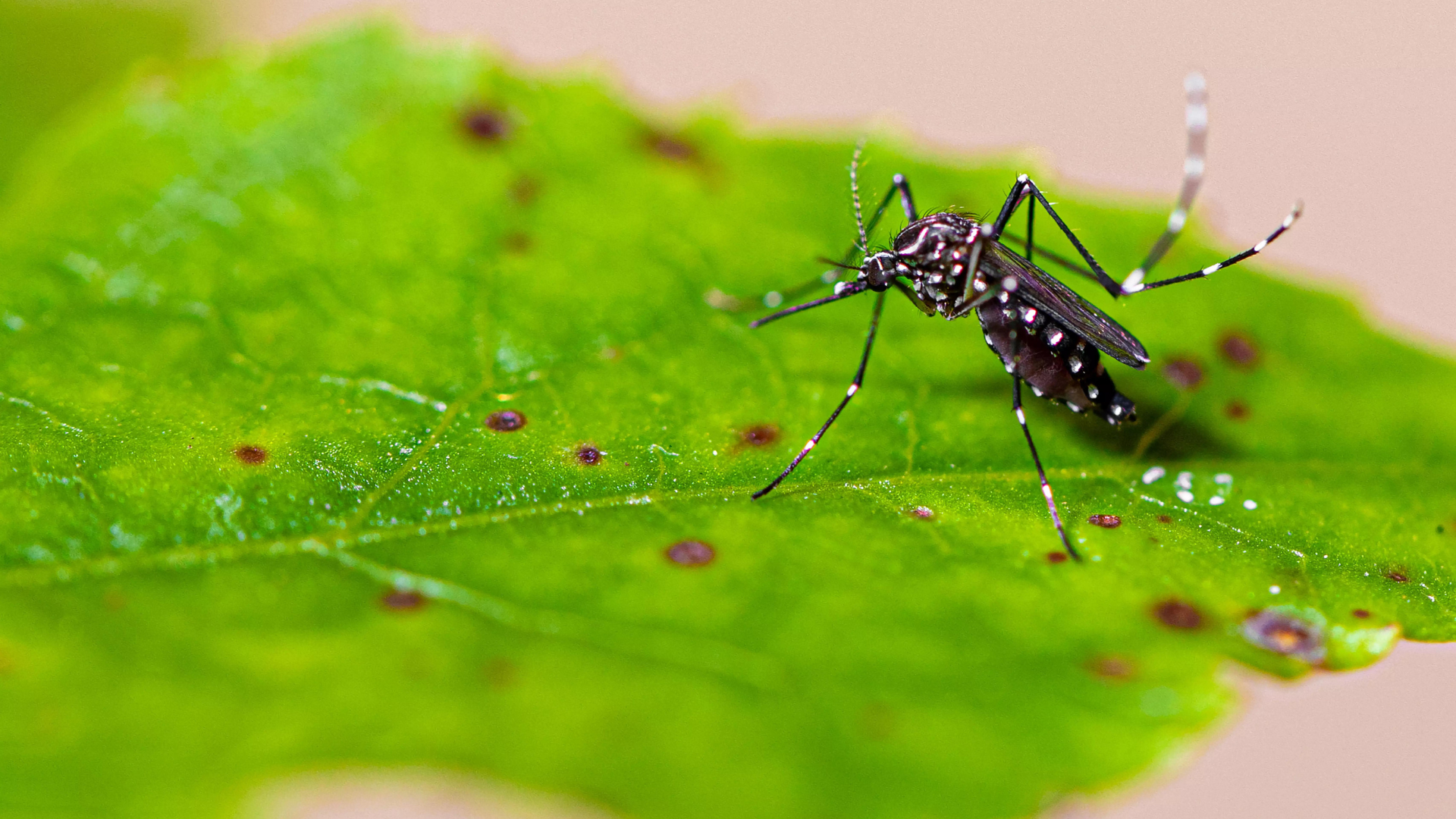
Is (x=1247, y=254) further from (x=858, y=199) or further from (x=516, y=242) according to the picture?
(x=516, y=242)

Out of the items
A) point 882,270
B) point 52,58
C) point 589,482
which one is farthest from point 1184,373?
point 52,58

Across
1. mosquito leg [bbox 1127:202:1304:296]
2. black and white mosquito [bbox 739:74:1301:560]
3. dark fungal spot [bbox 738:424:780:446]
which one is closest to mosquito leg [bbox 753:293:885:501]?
black and white mosquito [bbox 739:74:1301:560]

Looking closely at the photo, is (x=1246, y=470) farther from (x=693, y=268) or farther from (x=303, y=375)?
(x=303, y=375)

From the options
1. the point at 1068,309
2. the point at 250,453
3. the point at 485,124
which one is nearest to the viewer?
the point at 250,453

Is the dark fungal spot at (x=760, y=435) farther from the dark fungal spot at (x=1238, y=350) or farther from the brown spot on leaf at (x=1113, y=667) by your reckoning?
the dark fungal spot at (x=1238, y=350)

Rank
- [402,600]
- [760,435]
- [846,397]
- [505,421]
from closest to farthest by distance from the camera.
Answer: [402,600] < [505,421] < [760,435] < [846,397]

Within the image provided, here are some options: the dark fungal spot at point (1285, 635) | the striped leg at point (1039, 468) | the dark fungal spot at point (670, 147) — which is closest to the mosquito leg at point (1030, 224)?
the striped leg at point (1039, 468)

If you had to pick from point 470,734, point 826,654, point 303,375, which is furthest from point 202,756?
point 303,375
